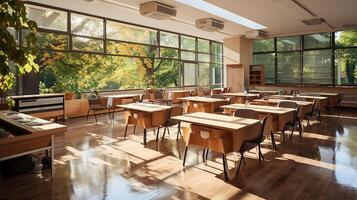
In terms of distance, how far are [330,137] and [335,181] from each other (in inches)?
109

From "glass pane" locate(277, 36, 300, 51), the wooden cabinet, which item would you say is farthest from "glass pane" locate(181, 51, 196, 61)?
"glass pane" locate(277, 36, 300, 51)

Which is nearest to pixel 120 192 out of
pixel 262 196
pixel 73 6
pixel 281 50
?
pixel 262 196

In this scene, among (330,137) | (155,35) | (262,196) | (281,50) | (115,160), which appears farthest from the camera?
(281,50)

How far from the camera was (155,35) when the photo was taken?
11.6 metres

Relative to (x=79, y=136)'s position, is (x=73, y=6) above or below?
above

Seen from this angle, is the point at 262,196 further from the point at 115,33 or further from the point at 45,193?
the point at 115,33

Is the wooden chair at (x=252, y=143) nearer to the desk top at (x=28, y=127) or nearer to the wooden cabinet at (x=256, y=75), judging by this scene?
the desk top at (x=28, y=127)

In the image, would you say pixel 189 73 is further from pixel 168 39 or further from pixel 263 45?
pixel 263 45

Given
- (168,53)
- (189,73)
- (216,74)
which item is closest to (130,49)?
(168,53)

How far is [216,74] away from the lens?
15086mm

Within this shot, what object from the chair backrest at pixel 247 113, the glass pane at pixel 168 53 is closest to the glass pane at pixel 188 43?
the glass pane at pixel 168 53

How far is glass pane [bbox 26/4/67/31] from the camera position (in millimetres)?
7720

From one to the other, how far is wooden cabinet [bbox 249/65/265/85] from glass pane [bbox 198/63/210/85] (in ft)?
7.94

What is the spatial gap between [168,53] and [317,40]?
668cm
